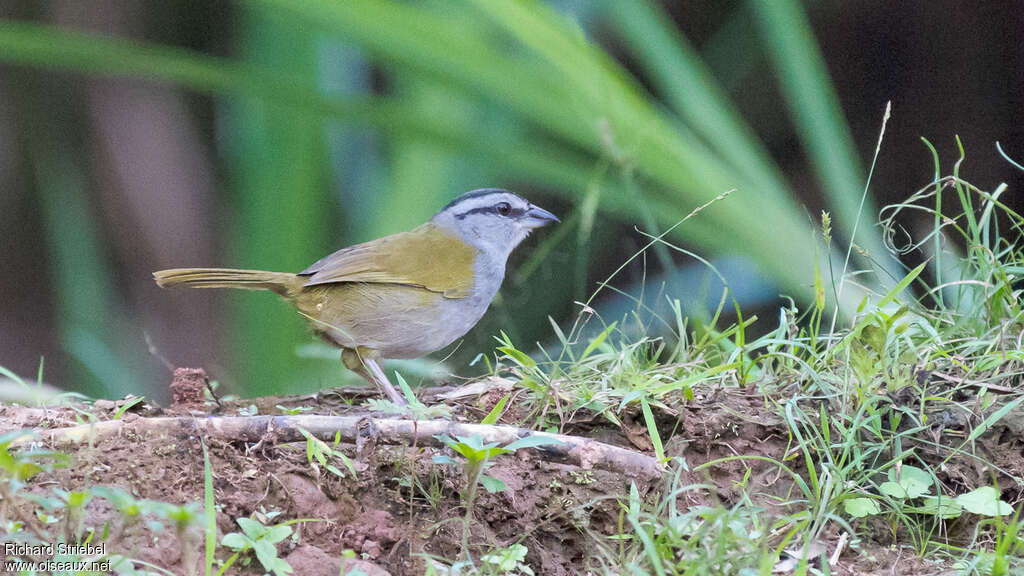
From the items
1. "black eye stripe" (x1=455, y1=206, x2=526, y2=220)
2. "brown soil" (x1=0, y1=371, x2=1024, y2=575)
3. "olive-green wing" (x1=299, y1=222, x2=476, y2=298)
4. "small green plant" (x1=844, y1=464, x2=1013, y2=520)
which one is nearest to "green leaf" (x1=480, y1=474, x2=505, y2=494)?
"brown soil" (x1=0, y1=371, x2=1024, y2=575)

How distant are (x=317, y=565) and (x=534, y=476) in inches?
23.7

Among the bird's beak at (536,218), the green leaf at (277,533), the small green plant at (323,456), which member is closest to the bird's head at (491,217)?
the bird's beak at (536,218)

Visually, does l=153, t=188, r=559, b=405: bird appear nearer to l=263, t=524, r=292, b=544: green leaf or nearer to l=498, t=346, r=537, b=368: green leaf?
l=498, t=346, r=537, b=368: green leaf

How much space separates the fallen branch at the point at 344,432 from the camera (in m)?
2.51

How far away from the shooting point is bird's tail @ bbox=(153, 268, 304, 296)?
3822 millimetres

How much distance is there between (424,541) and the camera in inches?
94.1

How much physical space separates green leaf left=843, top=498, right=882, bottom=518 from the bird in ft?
5.68

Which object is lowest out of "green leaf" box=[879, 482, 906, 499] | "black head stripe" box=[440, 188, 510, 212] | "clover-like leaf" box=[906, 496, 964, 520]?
"clover-like leaf" box=[906, 496, 964, 520]

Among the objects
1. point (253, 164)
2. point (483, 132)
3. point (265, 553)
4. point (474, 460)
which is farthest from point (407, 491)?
point (253, 164)

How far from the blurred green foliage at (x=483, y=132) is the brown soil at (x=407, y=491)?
0.81 meters

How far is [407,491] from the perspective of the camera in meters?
2.52

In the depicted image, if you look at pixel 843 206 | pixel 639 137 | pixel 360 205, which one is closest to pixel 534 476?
pixel 639 137

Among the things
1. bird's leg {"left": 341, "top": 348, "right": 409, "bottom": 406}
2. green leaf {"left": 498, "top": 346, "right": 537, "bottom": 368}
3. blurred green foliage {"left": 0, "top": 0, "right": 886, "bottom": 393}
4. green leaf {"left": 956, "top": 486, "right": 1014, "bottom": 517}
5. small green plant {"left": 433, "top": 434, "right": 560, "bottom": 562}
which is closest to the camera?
small green plant {"left": 433, "top": 434, "right": 560, "bottom": 562}

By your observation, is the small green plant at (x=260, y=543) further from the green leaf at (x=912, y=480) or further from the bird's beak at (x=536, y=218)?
the bird's beak at (x=536, y=218)
